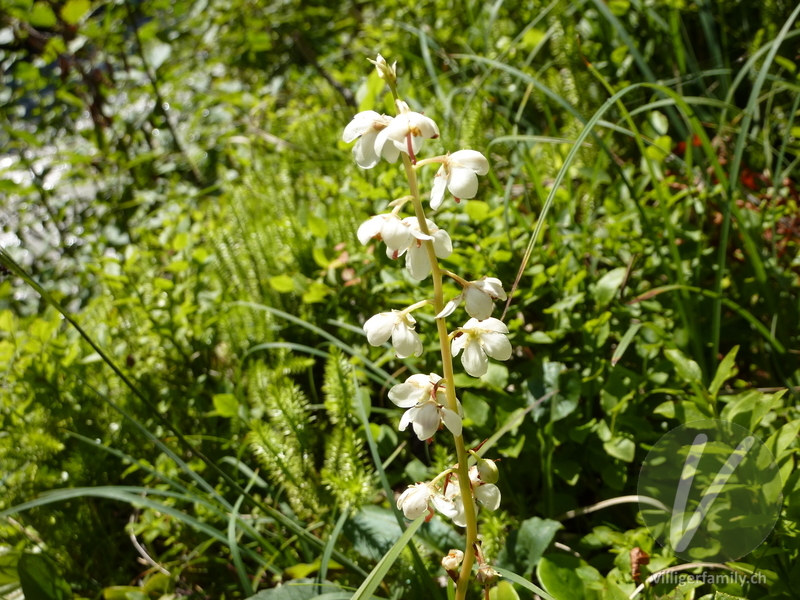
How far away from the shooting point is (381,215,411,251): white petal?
69 centimetres

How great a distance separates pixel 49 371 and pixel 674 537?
152cm

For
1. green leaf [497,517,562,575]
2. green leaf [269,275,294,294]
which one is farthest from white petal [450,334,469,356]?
green leaf [269,275,294,294]

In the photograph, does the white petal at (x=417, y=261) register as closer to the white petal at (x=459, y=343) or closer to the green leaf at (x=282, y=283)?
the white petal at (x=459, y=343)

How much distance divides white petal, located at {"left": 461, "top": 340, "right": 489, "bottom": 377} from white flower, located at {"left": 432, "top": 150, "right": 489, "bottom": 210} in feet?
0.58

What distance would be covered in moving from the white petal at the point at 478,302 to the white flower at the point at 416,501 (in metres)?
0.23

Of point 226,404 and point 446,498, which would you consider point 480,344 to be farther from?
point 226,404

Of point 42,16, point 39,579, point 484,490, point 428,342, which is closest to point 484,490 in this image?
point 484,490

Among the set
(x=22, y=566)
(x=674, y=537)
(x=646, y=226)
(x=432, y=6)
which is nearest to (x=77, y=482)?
(x=22, y=566)

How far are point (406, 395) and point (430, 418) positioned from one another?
0.17ft

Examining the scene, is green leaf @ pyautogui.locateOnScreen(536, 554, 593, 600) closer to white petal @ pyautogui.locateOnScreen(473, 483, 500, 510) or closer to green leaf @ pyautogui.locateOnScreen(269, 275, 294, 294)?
white petal @ pyautogui.locateOnScreen(473, 483, 500, 510)

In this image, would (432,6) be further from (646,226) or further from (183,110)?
(646,226)

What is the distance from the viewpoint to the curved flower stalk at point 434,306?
70 cm

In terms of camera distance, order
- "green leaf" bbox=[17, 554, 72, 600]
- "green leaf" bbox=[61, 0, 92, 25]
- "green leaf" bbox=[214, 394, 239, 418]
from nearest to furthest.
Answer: "green leaf" bbox=[17, 554, 72, 600]
"green leaf" bbox=[214, 394, 239, 418]
"green leaf" bbox=[61, 0, 92, 25]

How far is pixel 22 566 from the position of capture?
118 centimetres
